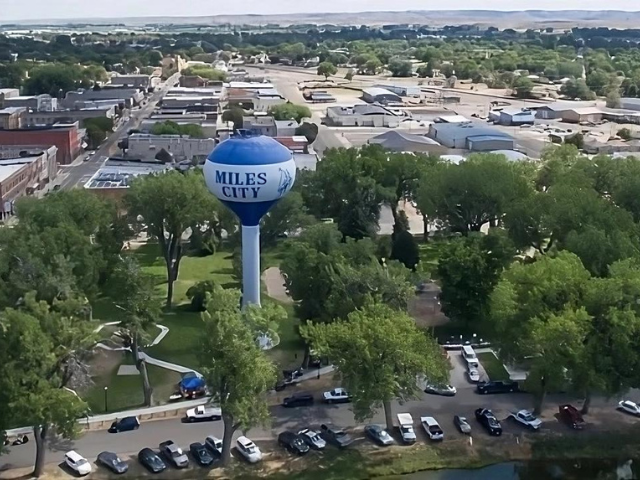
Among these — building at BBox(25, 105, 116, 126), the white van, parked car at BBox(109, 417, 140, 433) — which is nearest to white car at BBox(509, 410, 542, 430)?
the white van

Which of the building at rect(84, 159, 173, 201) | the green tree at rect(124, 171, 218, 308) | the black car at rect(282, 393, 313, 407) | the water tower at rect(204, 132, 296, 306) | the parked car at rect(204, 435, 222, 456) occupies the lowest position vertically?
the black car at rect(282, 393, 313, 407)

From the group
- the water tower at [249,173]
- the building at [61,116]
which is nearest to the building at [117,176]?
the water tower at [249,173]

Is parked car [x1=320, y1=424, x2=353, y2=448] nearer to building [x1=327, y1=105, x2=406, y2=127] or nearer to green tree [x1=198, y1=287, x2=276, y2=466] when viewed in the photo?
green tree [x1=198, y1=287, x2=276, y2=466]

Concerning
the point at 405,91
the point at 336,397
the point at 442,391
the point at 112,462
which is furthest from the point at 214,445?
the point at 405,91

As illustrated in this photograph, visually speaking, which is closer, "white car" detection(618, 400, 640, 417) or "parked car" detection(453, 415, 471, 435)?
"parked car" detection(453, 415, 471, 435)

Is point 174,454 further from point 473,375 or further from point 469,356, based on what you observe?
point 469,356

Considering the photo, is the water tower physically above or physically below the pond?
above

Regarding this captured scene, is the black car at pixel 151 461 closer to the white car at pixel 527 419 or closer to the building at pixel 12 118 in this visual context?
the white car at pixel 527 419
